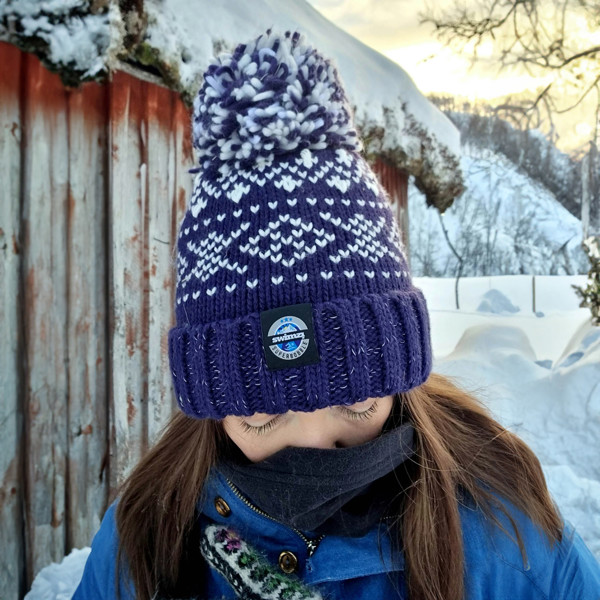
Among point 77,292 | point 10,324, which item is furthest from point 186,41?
point 10,324

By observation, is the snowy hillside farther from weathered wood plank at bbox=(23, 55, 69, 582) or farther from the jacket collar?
the jacket collar

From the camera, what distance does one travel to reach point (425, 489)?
1.19 m

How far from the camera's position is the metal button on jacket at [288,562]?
3.91 feet

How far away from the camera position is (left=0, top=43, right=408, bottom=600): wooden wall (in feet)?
7.63

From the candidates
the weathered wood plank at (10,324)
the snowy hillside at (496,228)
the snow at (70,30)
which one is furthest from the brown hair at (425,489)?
the snowy hillside at (496,228)

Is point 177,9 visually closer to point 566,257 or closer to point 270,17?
point 270,17

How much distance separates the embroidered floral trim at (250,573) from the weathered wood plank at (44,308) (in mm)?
1456

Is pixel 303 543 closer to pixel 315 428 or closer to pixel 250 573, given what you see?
pixel 250 573

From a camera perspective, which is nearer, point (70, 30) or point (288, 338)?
point (288, 338)

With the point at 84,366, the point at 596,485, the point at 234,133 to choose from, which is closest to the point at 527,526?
the point at 234,133

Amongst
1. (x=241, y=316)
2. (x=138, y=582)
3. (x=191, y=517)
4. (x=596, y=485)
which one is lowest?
(x=596, y=485)

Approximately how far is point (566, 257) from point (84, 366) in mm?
16162

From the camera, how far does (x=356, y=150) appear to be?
1.31 metres

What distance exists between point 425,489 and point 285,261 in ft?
1.85
